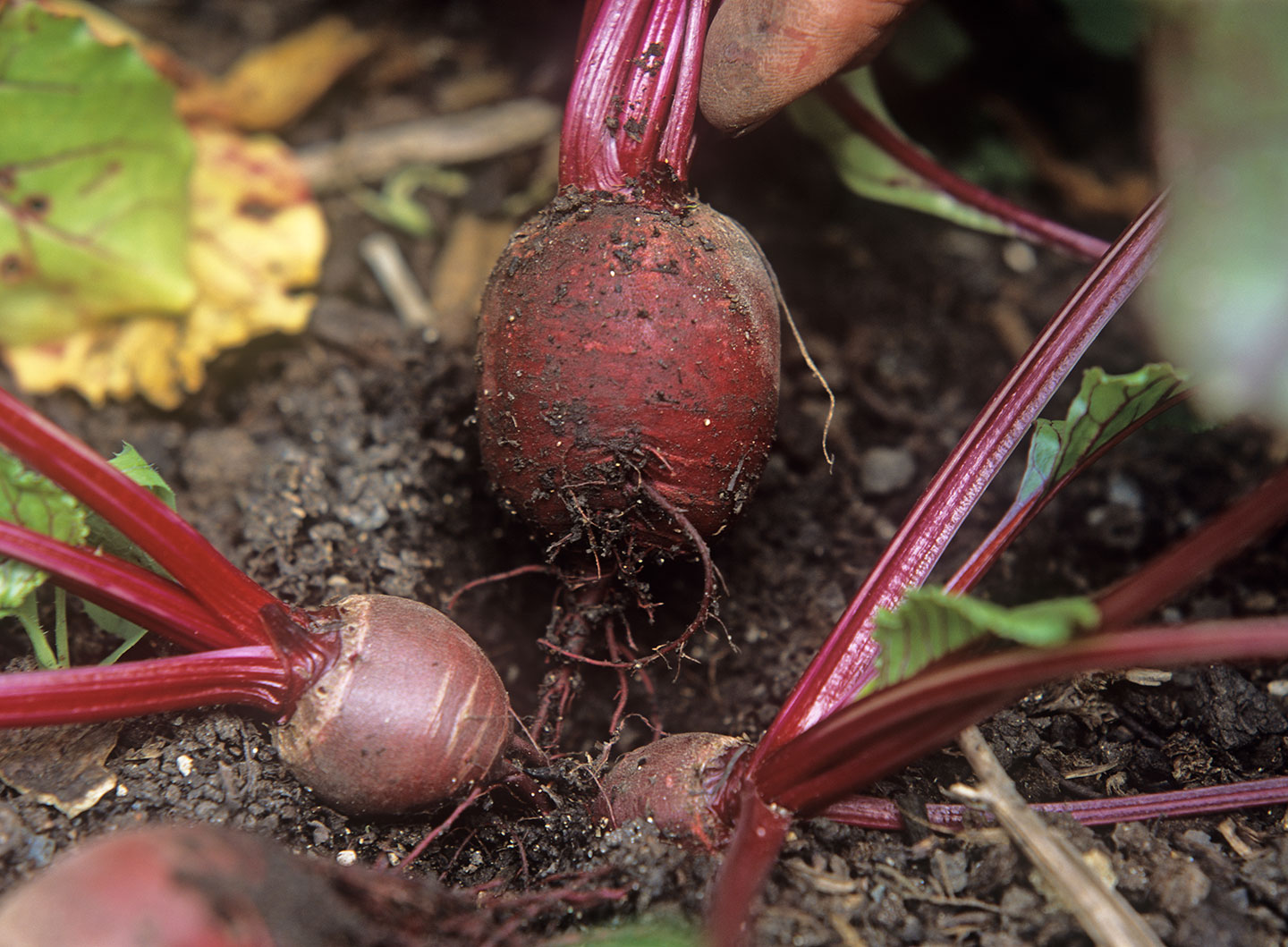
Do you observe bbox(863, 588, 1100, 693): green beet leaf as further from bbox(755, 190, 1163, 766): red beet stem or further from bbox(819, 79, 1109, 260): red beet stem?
bbox(819, 79, 1109, 260): red beet stem

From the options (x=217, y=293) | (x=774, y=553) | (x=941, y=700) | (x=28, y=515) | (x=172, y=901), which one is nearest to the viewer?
(x=172, y=901)

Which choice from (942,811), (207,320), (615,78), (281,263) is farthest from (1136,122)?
(207,320)

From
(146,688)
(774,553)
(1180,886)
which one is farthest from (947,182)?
(146,688)

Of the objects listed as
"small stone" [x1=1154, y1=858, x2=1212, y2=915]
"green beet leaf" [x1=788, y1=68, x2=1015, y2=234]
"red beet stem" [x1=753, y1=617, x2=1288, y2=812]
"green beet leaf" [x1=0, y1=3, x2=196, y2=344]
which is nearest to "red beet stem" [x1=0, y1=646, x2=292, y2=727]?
"red beet stem" [x1=753, y1=617, x2=1288, y2=812]

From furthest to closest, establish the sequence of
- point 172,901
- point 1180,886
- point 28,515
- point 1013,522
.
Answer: point 1013,522 < point 28,515 < point 1180,886 < point 172,901

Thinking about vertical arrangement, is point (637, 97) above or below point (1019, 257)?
above

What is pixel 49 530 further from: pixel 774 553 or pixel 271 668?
pixel 774 553
